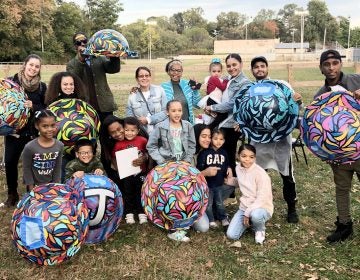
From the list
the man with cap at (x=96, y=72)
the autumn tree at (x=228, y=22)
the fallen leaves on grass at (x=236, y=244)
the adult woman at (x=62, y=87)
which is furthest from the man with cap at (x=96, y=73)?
the autumn tree at (x=228, y=22)

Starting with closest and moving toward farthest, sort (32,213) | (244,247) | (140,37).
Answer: (32,213) → (244,247) → (140,37)

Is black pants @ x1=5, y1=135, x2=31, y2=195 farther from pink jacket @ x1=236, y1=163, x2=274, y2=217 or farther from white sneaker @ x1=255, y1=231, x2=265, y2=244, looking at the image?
→ white sneaker @ x1=255, y1=231, x2=265, y2=244

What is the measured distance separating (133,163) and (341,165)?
257cm

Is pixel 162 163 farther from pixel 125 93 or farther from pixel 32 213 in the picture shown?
pixel 125 93

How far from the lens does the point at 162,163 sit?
197 inches

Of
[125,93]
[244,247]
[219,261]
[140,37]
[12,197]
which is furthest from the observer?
[140,37]

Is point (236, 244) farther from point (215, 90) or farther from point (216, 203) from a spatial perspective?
point (215, 90)

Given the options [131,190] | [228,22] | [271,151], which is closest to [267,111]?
[271,151]

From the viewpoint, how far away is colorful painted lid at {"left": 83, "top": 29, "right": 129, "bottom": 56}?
17.7 feet

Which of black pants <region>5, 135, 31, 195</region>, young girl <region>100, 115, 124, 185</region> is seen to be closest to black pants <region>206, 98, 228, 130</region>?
young girl <region>100, 115, 124, 185</region>

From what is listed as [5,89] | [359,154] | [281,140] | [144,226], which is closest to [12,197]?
[5,89]

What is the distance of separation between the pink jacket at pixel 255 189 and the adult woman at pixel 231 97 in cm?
84

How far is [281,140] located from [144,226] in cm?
210

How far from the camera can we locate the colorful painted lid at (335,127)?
13.3 feet
